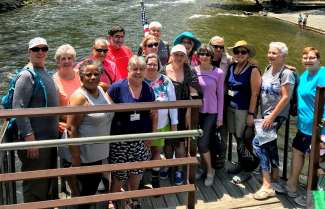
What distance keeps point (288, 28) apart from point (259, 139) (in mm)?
31648

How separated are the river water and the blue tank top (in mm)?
13529

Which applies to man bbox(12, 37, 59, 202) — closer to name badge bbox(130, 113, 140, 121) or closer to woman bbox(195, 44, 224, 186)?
name badge bbox(130, 113, 140, 121)

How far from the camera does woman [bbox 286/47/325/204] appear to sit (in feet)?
17.3

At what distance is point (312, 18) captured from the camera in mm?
39000

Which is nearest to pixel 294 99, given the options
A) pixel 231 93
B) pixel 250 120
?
pixel 250 120

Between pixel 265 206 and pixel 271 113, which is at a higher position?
pixel 271 113

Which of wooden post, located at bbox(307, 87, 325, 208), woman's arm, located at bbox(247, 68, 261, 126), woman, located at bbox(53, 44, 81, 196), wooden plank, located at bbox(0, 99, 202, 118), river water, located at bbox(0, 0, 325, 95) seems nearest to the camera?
wooden plank, located at bbox(0, 99, 202, 118)

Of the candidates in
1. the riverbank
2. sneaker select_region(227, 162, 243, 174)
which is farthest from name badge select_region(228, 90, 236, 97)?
the riverbank

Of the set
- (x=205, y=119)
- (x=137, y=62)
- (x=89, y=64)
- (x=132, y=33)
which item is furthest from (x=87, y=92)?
(x=132, y=33)

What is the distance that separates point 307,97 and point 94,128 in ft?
8.14

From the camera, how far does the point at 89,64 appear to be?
14.7ft

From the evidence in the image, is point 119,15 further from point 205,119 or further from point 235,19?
point 205,119

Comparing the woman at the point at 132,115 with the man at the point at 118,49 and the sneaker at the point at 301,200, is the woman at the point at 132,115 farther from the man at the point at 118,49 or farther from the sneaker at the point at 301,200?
the sneaker at the point at 301,200

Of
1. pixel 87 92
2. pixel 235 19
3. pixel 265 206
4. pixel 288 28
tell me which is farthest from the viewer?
pixel 235 19
